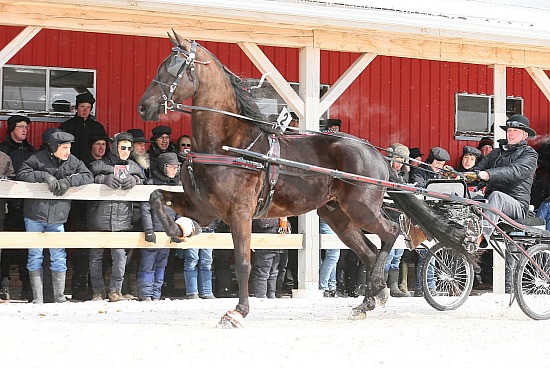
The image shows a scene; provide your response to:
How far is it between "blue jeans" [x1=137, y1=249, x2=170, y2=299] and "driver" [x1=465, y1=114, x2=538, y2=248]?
3875mm

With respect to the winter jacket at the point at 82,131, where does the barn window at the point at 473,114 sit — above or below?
above

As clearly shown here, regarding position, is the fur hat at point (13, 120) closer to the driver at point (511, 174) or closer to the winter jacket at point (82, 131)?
the winter jacket at point (82, 131)

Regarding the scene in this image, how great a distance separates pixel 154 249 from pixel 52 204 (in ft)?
4.40

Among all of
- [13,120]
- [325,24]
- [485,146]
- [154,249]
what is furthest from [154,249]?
[485,146]

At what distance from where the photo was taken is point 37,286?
10141mm

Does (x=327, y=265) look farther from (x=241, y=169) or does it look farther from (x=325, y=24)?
(x=241, y=169)

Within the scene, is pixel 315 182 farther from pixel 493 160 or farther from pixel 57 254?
pixel 57 254

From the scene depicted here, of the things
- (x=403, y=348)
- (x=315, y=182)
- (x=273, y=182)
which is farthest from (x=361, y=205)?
(x=403, y=348)

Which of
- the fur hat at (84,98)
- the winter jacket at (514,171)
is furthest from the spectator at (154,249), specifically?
the winter jacket at (514,171)

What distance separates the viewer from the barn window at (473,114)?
625 inches

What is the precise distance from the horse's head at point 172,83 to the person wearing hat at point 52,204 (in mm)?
2832

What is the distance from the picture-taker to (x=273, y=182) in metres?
8.27

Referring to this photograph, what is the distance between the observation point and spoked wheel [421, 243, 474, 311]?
9781 millimetres

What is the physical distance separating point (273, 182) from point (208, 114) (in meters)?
0.89
